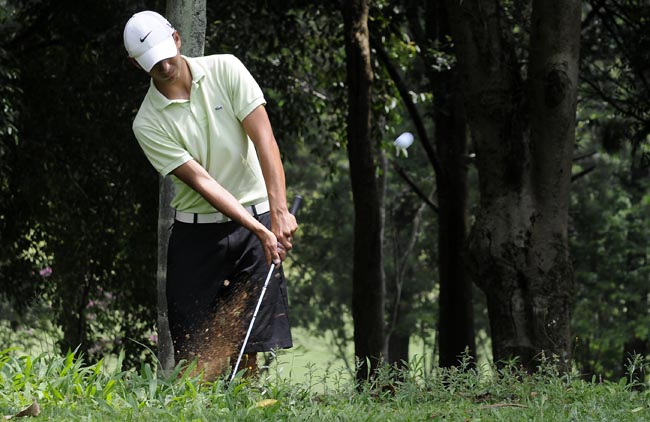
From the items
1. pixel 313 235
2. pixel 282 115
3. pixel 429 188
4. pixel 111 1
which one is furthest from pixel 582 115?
pixel 111 1

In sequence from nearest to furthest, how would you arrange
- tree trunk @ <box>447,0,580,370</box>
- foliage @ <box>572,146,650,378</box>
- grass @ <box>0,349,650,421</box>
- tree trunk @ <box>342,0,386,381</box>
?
1. grass @ <box>0,349,650,421</box>
2. tree trunk @ <box>447,0,580,370</box>
3. tree trunk @ <box>342,0,386,381</box>
4. foliage @ <box>572,146,650,378</box>

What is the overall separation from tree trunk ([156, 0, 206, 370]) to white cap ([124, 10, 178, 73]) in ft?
3.76

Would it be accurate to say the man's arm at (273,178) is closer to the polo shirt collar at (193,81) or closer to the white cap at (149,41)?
the polo shirt collar at (193,81)

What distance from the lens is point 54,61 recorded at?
13.0 meters

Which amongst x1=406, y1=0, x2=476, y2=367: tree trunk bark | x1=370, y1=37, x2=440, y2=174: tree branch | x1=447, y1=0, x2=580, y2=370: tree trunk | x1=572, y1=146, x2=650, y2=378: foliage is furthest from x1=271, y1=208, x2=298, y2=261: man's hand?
x1=572, y1=146, x2=650, y2=378: foliage

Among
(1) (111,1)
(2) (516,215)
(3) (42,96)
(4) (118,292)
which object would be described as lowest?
(4) (118,292)

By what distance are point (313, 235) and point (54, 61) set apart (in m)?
19.1

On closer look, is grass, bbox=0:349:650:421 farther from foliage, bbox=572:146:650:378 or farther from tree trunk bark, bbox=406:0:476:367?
foliage, bbox=572:146:650:378

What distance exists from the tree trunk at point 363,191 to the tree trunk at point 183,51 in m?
5.12

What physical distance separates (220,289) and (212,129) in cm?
76

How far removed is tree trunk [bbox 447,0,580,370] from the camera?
7.95 meters

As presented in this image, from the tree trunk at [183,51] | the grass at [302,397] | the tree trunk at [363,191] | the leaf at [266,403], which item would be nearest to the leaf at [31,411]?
the grass at [302,397]

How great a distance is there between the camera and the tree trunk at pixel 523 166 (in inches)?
313

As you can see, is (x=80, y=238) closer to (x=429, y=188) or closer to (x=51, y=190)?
(x=51, y=190)
